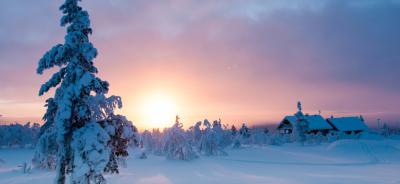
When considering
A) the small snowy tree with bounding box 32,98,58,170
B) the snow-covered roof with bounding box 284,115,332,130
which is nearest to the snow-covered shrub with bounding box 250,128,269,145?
the snow-covered roof with bounding box 284,115,332,130

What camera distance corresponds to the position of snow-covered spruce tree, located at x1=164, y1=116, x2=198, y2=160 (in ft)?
158

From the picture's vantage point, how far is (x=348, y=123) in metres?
97.9

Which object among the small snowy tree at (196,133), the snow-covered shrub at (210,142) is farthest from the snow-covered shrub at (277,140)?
the snow-covered shrub at (210,142)

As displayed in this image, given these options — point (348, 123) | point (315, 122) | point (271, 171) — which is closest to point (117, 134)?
point (271, 171)

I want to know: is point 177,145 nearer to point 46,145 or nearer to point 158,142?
point 158,142

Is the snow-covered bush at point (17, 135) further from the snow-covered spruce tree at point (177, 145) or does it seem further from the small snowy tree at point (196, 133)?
the snow-covered spruce tree at point (177, 145)

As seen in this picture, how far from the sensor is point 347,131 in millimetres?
97562

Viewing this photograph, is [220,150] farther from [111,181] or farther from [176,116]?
[111,181]

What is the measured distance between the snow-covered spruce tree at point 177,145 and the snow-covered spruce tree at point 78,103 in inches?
1268

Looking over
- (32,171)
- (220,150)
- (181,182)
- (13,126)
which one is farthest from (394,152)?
(13,126)

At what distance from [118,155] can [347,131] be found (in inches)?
3615

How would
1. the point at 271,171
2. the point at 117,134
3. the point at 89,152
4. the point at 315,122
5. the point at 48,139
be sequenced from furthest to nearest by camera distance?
the point at 315,122 < the point at 271,171 < the point at 117,134 < the point at 48,139 < the point at 89,152

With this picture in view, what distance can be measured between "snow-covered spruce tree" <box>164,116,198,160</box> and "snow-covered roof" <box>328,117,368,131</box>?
59.4 metres

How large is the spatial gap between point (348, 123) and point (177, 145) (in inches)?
2557
